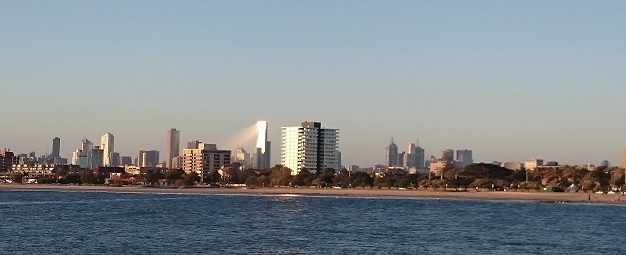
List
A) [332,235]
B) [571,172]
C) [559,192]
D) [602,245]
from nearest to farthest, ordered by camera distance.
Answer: [602,245], [332,235], [559,192], [571,172]

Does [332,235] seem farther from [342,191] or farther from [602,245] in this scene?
[342,191]

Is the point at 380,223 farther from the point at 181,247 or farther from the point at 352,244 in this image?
the point at 181,247

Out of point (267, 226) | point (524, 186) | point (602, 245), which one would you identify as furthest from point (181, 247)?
point (524, 186)

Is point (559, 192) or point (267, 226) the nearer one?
point (267, 226)

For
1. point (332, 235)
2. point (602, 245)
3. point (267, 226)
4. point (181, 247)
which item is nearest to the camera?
point (181, 247)

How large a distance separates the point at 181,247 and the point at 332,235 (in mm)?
13582

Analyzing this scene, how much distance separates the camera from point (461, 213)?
101500 mm

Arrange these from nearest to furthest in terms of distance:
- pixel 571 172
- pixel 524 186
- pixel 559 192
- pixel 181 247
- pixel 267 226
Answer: pixel 181 247 → pixel 267 226 → pixel 559 192 → pixel 524 186 → pixel 571 172

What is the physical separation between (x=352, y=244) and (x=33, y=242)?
19.0 m

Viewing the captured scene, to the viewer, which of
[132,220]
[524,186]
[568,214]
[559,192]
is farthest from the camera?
[524,186]

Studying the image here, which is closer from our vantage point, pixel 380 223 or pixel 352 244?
pixel 352 244

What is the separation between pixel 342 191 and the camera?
598 feet

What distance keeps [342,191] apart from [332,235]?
380 feet

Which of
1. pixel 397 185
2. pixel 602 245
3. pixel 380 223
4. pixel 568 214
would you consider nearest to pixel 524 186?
pixel 397 185
